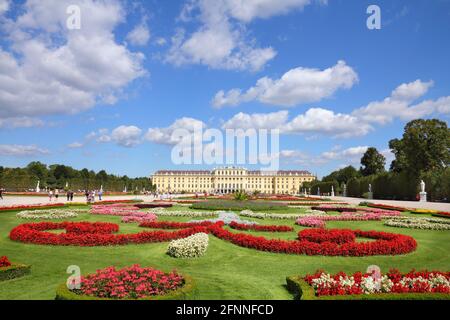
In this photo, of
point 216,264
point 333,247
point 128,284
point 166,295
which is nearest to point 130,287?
point 128,284

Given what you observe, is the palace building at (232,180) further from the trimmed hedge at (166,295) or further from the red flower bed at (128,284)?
the trimmed hedge at (166,295)

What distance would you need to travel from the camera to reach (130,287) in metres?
5.31

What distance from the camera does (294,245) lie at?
9.19 metres

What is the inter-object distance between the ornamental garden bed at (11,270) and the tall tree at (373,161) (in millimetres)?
63669

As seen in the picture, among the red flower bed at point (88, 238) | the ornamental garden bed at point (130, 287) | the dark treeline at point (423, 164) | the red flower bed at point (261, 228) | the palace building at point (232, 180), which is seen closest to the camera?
the ornamental garden bed at point (130, 287)

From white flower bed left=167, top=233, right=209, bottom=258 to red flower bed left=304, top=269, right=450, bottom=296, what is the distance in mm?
3317

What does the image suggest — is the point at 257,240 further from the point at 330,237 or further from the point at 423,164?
the point at 423,164

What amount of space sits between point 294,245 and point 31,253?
5974 mm

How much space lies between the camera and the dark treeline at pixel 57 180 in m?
55.8

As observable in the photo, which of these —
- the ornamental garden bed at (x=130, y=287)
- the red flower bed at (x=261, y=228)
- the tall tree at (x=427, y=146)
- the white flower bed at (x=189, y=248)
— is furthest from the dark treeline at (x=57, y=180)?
the ornamental garden bed at (x=130, y=287)

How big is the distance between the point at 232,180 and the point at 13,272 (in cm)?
13786
